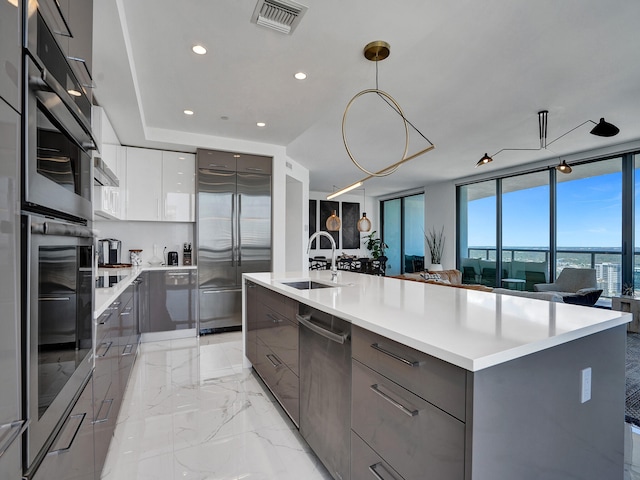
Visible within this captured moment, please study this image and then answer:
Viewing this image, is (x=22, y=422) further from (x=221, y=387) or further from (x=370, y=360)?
(x=221, y=387)

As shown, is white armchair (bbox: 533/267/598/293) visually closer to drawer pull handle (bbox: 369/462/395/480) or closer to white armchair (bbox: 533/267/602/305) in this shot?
white armchair (bbox: 533/267/602/305)

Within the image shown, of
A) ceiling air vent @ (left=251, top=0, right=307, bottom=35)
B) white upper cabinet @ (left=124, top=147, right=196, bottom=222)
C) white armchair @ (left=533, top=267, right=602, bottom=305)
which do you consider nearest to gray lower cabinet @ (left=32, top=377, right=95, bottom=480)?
ceiling air vent @ (left=251, top=0, right=307, bottom=35)

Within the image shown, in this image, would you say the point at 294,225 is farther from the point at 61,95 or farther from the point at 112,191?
the point at 61,95

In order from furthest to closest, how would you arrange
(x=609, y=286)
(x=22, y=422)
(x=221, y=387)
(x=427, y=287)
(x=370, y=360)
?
1. (x=609, y=286)
2. (x=221, y=387)
3. (x=427, y=287)
4. (x=370, y=360)
5. (x=22, y=422)

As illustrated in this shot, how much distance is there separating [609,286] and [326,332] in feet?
19.2

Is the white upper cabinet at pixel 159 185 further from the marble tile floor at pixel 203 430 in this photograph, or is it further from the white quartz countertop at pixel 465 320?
the white quartz countertop at pixel 465 320

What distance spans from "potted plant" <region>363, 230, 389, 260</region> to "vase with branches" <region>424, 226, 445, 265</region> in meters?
1.71

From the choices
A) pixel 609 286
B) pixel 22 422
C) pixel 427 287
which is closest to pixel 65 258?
pixel 22 422

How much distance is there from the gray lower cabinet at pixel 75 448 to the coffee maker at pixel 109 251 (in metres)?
2.89

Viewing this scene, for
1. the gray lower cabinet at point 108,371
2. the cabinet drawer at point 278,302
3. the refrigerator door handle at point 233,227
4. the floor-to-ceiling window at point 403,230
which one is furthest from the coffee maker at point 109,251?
the floor-to-ceiling window at point 403,230

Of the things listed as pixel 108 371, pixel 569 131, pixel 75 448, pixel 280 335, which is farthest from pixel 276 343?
pixel 569 131

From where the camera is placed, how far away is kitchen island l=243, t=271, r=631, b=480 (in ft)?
3.04

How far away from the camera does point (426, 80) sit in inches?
122

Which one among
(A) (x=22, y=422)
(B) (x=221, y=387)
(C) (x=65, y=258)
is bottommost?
(B) (x=221, y=387)
